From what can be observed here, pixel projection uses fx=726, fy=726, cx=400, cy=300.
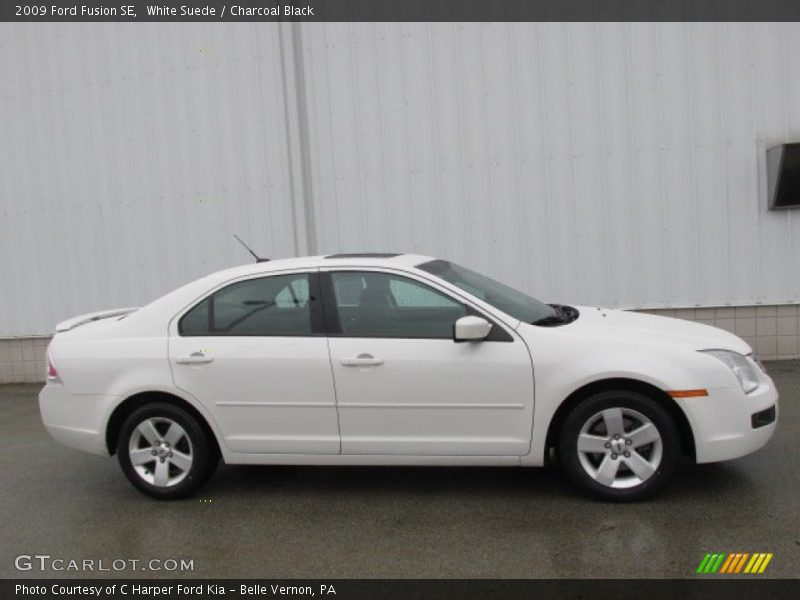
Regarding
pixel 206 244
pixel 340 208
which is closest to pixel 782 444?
pixel 340 208

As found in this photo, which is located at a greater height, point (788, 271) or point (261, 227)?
point (261, 227)

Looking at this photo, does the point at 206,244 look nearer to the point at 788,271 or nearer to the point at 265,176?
the point at 265,176

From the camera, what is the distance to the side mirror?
13.8 feet

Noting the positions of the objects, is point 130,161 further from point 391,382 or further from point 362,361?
point 391,382

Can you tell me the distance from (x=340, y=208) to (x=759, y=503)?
579cm

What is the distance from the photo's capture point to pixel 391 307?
4.58 m

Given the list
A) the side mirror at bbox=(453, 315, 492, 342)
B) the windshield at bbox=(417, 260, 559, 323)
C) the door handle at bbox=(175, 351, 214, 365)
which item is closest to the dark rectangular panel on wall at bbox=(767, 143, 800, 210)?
the windshield at bbox=(417, 260, 559, 323)

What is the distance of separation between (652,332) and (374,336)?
1704mm

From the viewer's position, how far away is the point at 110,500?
4891 millimetres

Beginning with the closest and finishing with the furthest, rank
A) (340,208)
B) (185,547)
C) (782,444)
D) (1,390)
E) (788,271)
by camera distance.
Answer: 1. (185,547)
2. (782,444)
3. (788,271)
4. (340,208)
5. (1,390)

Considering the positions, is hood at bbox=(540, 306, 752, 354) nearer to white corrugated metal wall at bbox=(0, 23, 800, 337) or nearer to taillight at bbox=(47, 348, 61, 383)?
taillight at bbox=(47, 348, 61, 383)

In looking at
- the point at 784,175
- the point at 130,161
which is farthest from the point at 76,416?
the point at 784,175
